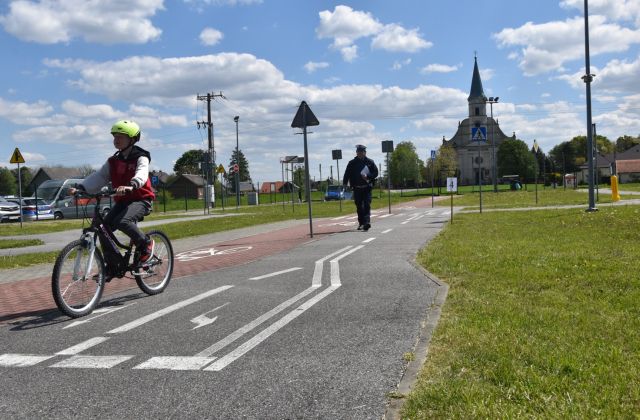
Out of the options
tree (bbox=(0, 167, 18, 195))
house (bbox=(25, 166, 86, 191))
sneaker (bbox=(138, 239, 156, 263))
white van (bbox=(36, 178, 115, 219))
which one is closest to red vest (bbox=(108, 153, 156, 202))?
sneaker (bbox=(138, 239, 156, 263))

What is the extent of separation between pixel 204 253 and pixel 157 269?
4.73 m

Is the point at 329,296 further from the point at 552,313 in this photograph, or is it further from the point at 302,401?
the point at 302,401

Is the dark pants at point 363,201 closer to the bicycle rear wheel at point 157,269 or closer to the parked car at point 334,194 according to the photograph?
the bicycle rear wheel at point 157,269

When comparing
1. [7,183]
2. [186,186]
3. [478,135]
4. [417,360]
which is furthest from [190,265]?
[7,183]

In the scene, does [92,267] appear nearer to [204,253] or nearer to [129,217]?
[129,217]

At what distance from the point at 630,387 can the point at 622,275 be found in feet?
12.7

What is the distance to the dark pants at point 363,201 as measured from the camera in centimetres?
1495

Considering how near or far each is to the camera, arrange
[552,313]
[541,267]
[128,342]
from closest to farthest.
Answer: [128,342]
[552,313]
[541,267]

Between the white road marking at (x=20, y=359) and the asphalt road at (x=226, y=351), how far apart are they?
15mm

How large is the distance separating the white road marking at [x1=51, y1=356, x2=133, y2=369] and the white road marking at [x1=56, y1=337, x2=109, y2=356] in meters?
0.17

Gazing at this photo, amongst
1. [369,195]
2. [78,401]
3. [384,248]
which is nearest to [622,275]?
[384,248]

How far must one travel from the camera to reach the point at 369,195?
15125 millimetres

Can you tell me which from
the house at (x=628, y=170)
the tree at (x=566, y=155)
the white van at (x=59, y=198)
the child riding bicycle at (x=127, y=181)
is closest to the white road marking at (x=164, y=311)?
the child riding bicycle at (x=127, y=181)

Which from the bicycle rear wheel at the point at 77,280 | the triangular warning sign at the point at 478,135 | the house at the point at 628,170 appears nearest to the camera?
the bicycle rear wheel at the point at 77,280
